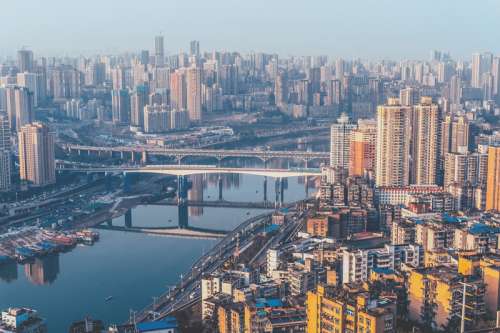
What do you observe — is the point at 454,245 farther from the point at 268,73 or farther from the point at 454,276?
the point at 268,73

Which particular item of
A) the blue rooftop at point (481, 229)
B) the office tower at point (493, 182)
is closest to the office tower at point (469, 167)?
the office tower at point (493, 182)

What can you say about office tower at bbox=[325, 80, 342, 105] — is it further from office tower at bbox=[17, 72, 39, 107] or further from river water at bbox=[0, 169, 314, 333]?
river water at bbox=[0, 169, 314, 333]

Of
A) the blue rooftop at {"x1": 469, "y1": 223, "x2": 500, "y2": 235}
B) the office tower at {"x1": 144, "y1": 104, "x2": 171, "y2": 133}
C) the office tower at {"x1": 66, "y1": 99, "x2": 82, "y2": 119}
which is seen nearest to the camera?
the blue rooftop at {"x1": 469, "y1": 223, "x2": 500, "y2": 235}

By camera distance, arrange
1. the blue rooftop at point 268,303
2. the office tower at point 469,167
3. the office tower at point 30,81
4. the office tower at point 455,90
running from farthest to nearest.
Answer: the office tower at point 30,81, the office tower at point 455,90, the office tower at point 469,167, the blue rooftop at point 268,303

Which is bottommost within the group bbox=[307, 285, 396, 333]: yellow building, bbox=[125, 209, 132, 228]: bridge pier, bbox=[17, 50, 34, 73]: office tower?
bbox=[125, 209, 132, 228]: bridge pier

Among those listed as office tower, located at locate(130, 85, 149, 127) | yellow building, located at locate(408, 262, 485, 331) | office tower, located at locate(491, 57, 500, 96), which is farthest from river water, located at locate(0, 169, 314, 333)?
office tower, located at locate(491, 57, 500, 96)

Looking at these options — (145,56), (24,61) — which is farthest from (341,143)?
(145,56)

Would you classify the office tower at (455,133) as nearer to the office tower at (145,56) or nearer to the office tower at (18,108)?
the office tower at (18,108)
